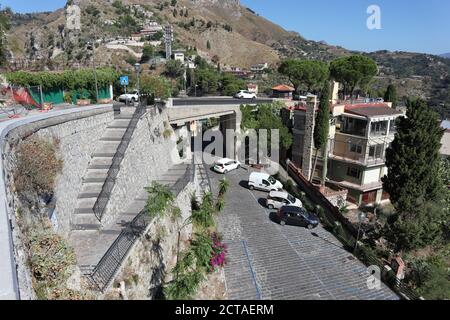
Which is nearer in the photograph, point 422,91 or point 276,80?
point 276,80

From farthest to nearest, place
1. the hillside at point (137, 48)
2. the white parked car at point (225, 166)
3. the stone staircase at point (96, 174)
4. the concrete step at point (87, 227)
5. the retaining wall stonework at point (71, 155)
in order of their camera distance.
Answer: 1. the hillside at point (137, 48)
2. the white parked car at point (225, 166)
3. the stone staircase at point (96, 174)
4. the concrete step at point (87, 227)
5. the retaining wall stonework at point (71, 155)

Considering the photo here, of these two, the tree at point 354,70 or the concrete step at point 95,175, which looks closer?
the concrete step at point 95,175

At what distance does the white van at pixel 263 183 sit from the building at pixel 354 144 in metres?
7.26

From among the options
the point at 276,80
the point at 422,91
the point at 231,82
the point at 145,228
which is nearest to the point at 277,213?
the point at 145,228

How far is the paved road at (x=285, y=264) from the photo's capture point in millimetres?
16734

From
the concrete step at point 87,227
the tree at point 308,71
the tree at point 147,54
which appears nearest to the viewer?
the concrete step at point 87,227

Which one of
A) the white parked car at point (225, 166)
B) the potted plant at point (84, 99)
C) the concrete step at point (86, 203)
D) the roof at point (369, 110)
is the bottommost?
the white parked car at point (225, 166)

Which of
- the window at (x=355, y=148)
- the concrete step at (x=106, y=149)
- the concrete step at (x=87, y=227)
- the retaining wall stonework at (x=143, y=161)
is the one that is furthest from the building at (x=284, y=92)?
the concrete step at (x=87, y=227)

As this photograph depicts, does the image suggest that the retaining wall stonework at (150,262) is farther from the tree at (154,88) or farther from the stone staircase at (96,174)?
the tree at (154,88)

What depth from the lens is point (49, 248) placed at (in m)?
9.46

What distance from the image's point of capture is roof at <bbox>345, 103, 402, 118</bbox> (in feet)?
106

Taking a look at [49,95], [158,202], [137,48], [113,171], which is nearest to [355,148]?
[158,202]
